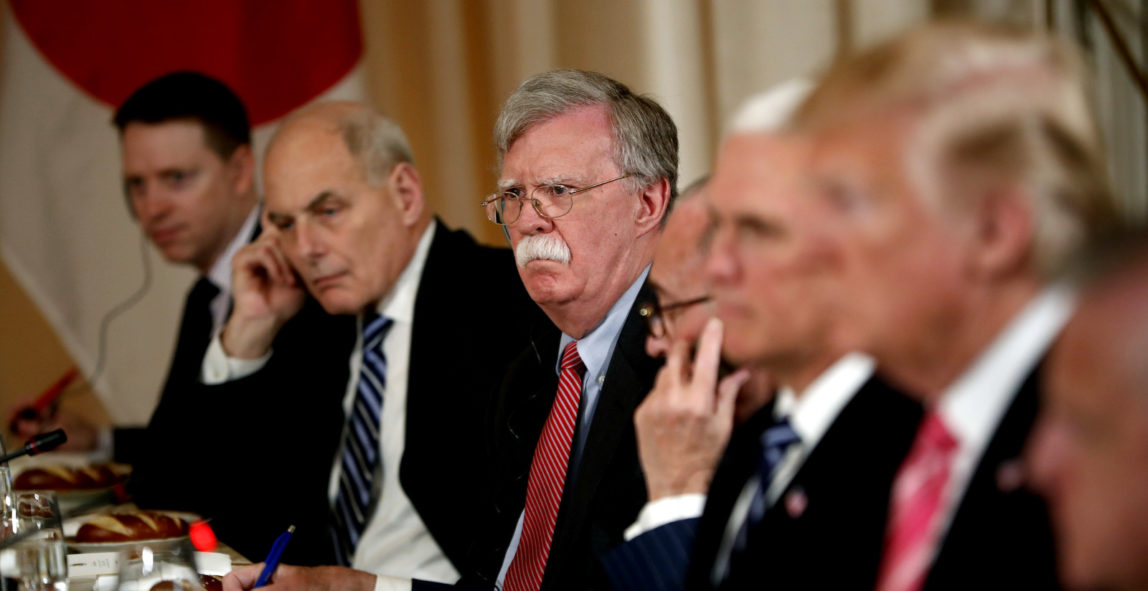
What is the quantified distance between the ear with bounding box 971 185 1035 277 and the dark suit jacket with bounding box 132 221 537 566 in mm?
1750

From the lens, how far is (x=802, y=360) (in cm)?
116

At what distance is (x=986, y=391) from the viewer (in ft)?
3.07

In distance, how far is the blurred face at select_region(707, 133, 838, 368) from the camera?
3.46ft

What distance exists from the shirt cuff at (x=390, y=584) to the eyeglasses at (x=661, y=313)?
80 cm

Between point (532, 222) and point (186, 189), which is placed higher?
point (532, 222)

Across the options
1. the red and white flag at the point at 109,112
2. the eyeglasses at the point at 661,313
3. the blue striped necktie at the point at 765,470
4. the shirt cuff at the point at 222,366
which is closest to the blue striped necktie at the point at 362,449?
the shirt cuff at the point at 222,366

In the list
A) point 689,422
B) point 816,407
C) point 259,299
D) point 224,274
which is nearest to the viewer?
point 816,407

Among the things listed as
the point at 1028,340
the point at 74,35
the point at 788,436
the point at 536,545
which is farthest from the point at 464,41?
the point at 1028,340

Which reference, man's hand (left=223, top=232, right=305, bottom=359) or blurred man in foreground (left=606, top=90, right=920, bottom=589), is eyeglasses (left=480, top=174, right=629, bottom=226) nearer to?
blurred man in foreground (left=606, top=90, right=920, bottom=589)

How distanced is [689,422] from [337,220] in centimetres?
175

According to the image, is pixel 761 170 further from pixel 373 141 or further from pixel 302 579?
pixel 373 141

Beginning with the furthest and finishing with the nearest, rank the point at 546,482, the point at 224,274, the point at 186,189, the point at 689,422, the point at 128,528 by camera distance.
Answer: the point at 186,189, the point at 224,274, the point at 128,528, the point at 546,482, the point at 689,422

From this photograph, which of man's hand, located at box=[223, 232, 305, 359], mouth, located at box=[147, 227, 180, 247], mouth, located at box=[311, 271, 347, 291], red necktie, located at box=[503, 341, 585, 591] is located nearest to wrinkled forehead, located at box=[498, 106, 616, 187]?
red necktie, located at box=[503, 341, 585, 591]

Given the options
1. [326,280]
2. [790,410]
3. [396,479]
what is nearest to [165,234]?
[326,280]
